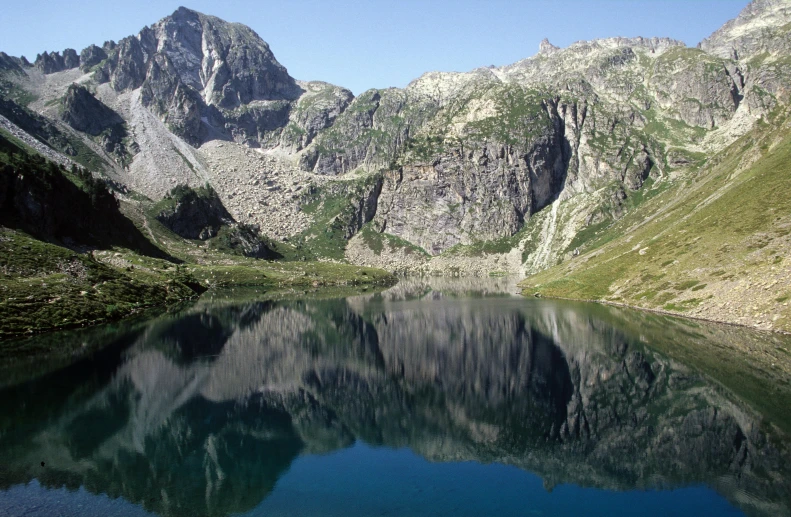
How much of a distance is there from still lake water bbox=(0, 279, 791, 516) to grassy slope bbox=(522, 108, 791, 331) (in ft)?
30.2

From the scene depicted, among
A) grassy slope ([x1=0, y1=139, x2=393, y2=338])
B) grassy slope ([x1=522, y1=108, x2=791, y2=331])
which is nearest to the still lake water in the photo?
grassy slope ([x1=0, y1=139, x2=393, y2=338])

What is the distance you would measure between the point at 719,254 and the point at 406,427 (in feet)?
245

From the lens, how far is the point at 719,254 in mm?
86562

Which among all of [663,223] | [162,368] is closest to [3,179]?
[162,368]

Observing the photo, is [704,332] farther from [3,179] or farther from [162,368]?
[3,179]

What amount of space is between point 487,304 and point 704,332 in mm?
56473

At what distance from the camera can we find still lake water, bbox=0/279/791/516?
25.1 m

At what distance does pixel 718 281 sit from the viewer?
259 feet

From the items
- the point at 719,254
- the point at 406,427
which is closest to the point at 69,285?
the point at 406,427

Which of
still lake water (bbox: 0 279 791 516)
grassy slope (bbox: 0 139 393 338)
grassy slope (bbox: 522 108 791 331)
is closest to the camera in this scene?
still lake water (bbox: 0 279 791 516)

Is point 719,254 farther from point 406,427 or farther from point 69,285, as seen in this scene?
point 69,285

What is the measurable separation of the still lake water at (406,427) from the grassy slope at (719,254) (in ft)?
30.2

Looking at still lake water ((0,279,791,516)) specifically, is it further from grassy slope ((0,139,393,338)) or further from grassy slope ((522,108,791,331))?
grassy slope ((522,108,791,331))

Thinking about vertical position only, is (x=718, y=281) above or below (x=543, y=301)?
above
